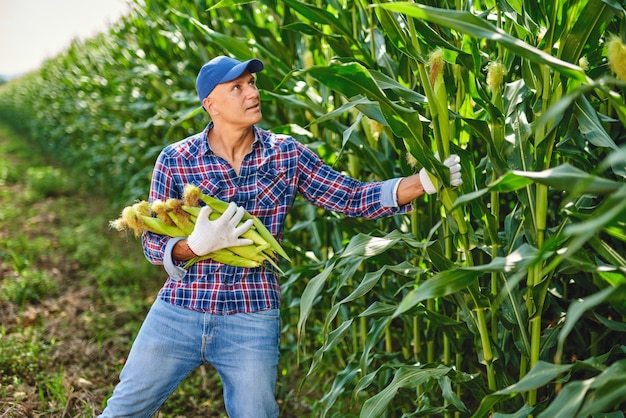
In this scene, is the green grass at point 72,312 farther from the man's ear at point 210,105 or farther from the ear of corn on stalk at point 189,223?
the man's ear at point 210,105

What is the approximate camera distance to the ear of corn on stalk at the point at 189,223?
6.70 ft

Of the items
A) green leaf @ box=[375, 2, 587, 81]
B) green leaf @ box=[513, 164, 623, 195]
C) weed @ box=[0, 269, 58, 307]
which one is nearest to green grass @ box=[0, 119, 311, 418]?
weed @ box=[0, 269, 58, 307]

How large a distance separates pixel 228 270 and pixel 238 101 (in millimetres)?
521

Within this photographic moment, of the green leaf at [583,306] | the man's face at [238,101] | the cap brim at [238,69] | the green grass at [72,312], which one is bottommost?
the green grass at [72,312]

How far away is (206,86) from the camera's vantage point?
2162 mm

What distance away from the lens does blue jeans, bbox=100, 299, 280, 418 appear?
6.83ft

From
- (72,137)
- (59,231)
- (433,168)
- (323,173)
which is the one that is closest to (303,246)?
(323,173)

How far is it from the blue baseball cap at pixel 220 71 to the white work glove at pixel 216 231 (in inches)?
15.8

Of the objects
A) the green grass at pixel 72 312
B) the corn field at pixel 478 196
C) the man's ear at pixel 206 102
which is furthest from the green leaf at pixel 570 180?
the green grass at pixel 72 312

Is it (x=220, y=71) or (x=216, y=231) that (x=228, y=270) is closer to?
(x=216, y=231)

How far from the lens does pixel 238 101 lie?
2.11 metres

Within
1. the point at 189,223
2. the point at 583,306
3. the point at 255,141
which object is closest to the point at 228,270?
the point at 189,223

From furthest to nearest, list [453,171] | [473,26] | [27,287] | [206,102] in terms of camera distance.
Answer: [27,287]
[206,102]
[453,171]
[473,26]

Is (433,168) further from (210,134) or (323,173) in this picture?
(210,134)
